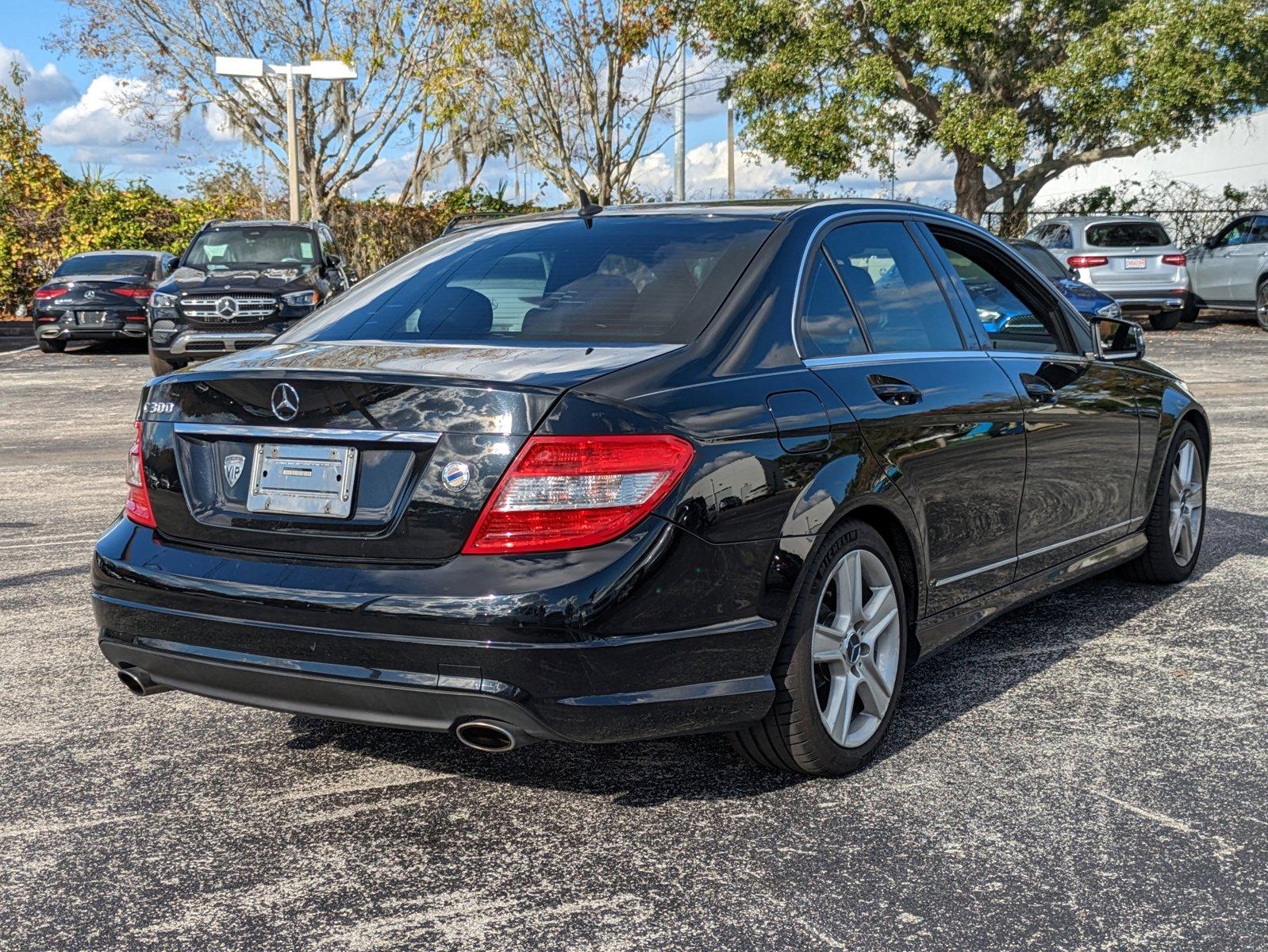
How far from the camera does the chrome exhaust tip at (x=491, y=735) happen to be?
3.50 meters

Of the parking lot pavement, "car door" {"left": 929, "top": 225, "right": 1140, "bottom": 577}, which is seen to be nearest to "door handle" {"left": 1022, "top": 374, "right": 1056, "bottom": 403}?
"car door" {"left": 929, "top": 225, "right": 1140, "bottom": 577}

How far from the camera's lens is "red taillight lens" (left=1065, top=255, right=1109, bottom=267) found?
2395 centimetres

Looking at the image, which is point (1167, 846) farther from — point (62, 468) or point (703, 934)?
point (62, 468)

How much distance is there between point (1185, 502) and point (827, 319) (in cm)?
296

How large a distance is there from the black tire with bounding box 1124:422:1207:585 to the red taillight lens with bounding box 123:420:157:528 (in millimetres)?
4106

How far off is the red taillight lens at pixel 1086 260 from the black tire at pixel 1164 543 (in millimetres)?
18082

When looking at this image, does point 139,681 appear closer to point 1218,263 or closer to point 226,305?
point 226,305

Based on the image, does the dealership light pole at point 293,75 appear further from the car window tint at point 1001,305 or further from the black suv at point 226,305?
the car window tint at point 1001,305

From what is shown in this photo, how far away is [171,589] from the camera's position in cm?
381

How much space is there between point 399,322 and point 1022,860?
224 centimetres

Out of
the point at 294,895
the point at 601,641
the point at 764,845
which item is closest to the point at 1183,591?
the point at 764,845

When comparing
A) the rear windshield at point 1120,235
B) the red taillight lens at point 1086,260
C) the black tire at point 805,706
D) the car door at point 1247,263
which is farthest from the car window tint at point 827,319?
the car door at point 1247,263

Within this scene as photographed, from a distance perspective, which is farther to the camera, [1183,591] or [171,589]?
[1183,591]

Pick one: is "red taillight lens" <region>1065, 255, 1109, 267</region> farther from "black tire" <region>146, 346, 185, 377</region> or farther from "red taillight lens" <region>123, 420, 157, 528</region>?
"red taillight lens" <region>123, 420, 157, 528</region>
